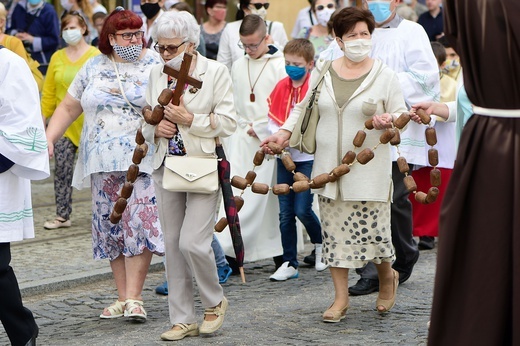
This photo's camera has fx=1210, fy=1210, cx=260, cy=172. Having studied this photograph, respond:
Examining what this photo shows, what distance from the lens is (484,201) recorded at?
173 inches

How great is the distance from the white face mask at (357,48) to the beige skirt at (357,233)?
2.87ft

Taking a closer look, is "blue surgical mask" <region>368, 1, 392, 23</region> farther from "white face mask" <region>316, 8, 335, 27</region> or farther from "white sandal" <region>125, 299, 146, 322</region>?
"white face mask" <region>316, 8, 335, 27</region>

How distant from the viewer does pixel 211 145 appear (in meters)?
6.92

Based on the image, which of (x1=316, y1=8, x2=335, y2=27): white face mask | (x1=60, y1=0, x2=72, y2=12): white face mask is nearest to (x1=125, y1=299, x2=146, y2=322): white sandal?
(x1=316, y1=8, x2=335, y2=27): white face mask

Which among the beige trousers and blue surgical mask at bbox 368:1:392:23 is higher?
blue surgical mask at bbox 368:1:392:23

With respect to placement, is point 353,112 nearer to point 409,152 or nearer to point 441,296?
point 409,152

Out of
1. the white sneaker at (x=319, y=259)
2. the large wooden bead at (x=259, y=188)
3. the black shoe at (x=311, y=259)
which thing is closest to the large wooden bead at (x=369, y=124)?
the large wooden bead at (x=259, y=188)

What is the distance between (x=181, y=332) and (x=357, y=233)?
126cm

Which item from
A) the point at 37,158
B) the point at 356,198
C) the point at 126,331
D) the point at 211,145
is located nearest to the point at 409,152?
the point at 356,198

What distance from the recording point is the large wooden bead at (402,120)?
6750mm

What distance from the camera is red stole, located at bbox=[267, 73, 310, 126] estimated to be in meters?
8.66

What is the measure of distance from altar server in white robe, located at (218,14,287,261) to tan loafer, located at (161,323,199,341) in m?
2.26

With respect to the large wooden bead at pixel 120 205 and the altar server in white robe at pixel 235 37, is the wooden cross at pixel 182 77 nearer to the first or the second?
the large wooden bead at pixel 120 205

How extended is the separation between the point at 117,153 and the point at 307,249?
329 cm
